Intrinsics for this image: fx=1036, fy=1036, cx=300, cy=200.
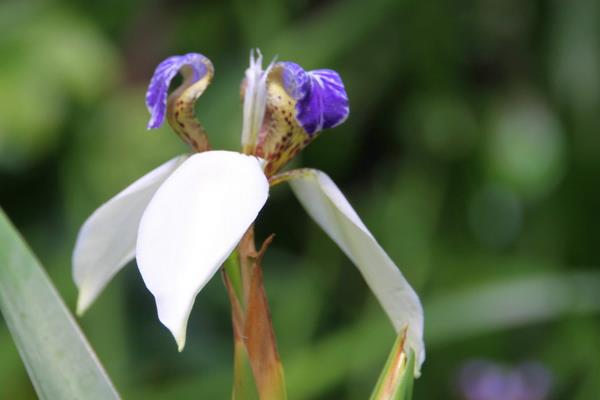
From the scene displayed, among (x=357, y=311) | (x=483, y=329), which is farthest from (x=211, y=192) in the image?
(x=357, y=311)

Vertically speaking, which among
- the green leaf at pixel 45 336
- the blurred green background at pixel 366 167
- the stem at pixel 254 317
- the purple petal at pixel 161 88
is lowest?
the blurred green background at pixel 366 167

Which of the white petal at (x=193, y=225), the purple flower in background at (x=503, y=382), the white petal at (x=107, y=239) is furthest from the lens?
the purple flower in background at (x=503, y=382)

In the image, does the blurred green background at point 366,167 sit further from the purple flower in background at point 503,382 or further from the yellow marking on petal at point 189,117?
the yellow marking on petal at point 189,117

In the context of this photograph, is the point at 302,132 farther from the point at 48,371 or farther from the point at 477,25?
the point at 477,25

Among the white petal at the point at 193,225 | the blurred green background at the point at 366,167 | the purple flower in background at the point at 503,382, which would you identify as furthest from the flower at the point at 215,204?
the purple flower in background at the point at 503,382

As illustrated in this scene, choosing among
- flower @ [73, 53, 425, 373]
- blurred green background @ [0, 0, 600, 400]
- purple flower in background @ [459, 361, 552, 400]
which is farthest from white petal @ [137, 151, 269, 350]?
purple flower in background @ [459, 361, 552, 400]

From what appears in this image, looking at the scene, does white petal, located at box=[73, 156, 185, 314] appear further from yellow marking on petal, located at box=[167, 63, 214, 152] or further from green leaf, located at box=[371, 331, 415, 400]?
green leaf, located at box=[371, 331, 415, 400]

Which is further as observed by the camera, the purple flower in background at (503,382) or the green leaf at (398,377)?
the purple flower in background at (503,382)
